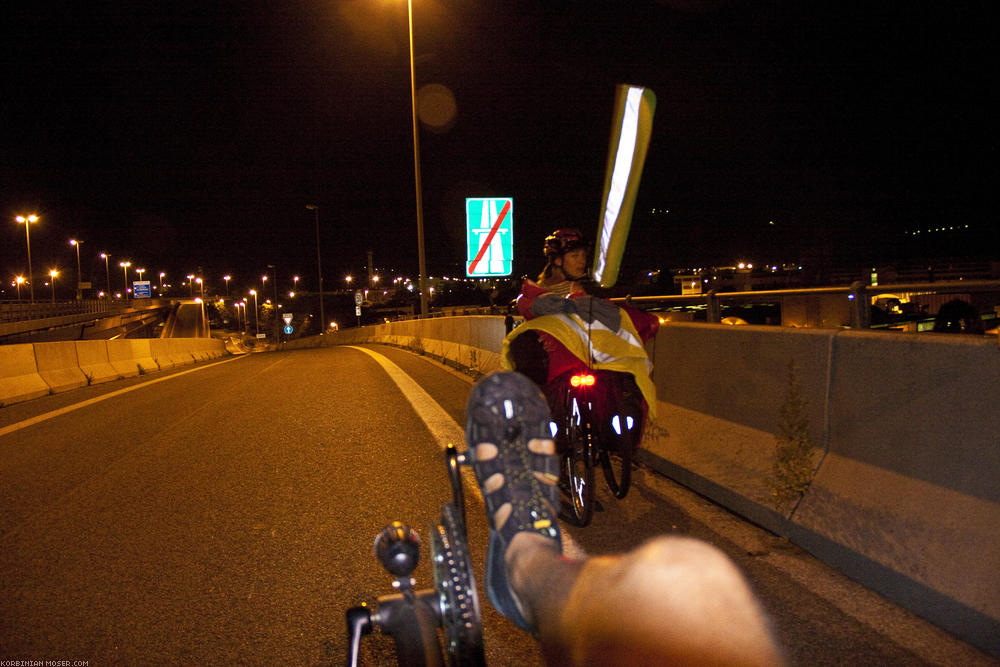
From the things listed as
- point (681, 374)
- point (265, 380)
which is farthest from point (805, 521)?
point (265, 380)

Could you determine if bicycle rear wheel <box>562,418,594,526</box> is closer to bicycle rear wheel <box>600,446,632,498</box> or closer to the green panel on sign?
bicycle rear wheel <box>600,446,632,498</box>

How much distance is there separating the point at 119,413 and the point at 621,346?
28.1 feet

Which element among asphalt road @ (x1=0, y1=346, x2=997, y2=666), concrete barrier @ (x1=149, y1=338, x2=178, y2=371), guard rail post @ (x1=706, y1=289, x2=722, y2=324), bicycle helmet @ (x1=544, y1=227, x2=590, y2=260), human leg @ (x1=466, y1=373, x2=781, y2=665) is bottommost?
concrete barrier @ (x1=149, y1=338, x2=178, y2=371)

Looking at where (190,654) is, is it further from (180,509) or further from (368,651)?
(180,509)

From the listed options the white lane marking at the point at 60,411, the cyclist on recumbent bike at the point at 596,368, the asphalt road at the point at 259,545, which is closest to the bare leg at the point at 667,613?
the asphalt road at the point at 259,545

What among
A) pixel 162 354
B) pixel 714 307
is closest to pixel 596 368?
pixel 714 307

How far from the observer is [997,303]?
762 cm

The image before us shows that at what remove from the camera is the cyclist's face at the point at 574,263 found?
561 centimetres

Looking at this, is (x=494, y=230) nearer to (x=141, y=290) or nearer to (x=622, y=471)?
(x=622, y=471)

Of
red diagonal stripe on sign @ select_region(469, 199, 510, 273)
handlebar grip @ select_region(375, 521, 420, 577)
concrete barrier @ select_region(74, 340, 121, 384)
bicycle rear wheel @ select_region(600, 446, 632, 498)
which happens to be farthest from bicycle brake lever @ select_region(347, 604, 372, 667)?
concrete barrier @ select_region(74, 340, 121, 384)

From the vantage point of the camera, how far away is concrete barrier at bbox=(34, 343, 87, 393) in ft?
49.1

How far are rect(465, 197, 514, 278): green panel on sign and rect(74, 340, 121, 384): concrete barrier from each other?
881 centimetres

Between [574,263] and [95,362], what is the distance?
15.9m

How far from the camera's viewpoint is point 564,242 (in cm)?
559
